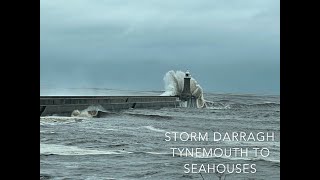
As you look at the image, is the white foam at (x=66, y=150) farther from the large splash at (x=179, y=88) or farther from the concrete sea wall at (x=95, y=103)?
the large splash at (x=179, y=88)

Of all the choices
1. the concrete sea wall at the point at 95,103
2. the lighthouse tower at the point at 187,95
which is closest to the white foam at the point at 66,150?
the concrete sea wall at the point at 95,103

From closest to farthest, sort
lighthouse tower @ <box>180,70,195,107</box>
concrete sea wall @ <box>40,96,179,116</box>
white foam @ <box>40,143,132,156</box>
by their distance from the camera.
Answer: white foam @ <box>40,143,132,156</box>
concrete sea wall @ <box>40,96,179,116</box>
lighthouse tower @ <box>180,70,195,107</box>

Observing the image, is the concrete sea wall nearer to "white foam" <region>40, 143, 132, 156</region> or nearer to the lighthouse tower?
the lighthouse tower

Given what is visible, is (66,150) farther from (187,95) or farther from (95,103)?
(187,95)

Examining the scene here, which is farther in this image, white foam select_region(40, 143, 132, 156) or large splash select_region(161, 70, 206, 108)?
large splash select_region(161, 70, 206, 108)

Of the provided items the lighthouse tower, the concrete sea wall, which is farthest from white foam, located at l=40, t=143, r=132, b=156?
the lighthouse tower

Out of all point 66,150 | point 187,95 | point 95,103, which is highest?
point 187,95

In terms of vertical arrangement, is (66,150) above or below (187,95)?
below

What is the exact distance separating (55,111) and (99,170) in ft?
50.4

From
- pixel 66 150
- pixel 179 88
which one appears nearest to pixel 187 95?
pixel 179 88
